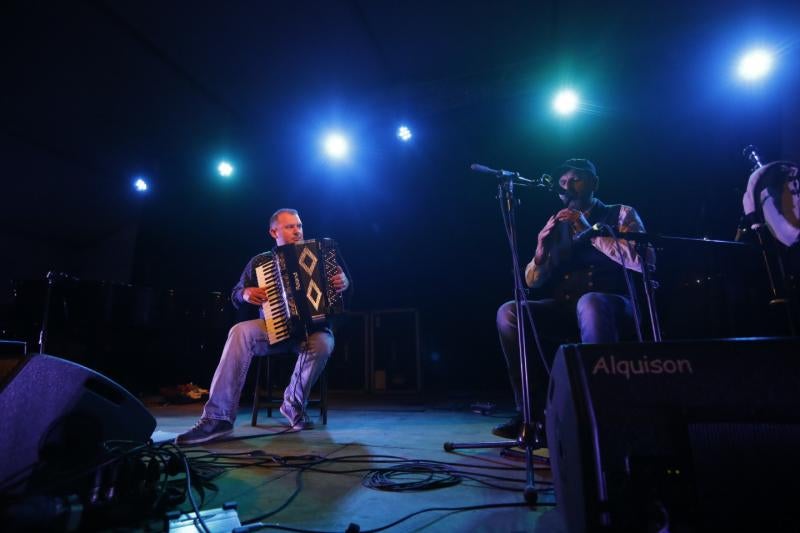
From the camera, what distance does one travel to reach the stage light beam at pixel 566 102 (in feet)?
15.8

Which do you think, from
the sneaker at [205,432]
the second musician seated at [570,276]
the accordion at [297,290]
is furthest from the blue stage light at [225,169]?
the second musician seated at [570,276]

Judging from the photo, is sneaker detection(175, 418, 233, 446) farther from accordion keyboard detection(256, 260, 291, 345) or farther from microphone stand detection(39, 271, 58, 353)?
microphone stand detection(39, 271, 58, 353)

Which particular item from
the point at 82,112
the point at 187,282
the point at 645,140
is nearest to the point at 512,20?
the point at 645,140

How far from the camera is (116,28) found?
4.22 meters

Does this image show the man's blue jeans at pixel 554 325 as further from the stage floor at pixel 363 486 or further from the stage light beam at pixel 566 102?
the stage light beam at pixel 566 102

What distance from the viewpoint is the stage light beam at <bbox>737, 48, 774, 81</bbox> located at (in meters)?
→ 4.10

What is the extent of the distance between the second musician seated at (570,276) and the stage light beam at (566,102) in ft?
7.83

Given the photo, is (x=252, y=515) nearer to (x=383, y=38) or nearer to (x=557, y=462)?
(x=557, y=462)

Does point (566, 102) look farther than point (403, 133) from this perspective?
No

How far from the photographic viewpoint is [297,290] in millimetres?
3146

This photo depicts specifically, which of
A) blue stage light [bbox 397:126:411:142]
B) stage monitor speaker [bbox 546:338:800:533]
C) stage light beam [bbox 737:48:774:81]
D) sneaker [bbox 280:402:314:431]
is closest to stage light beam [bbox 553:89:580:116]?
stage light beam [bbox 737:48:774:81]

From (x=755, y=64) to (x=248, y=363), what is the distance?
17.2ft

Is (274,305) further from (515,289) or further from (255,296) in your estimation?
(515,289)

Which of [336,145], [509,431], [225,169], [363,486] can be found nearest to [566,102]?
[336,145]
